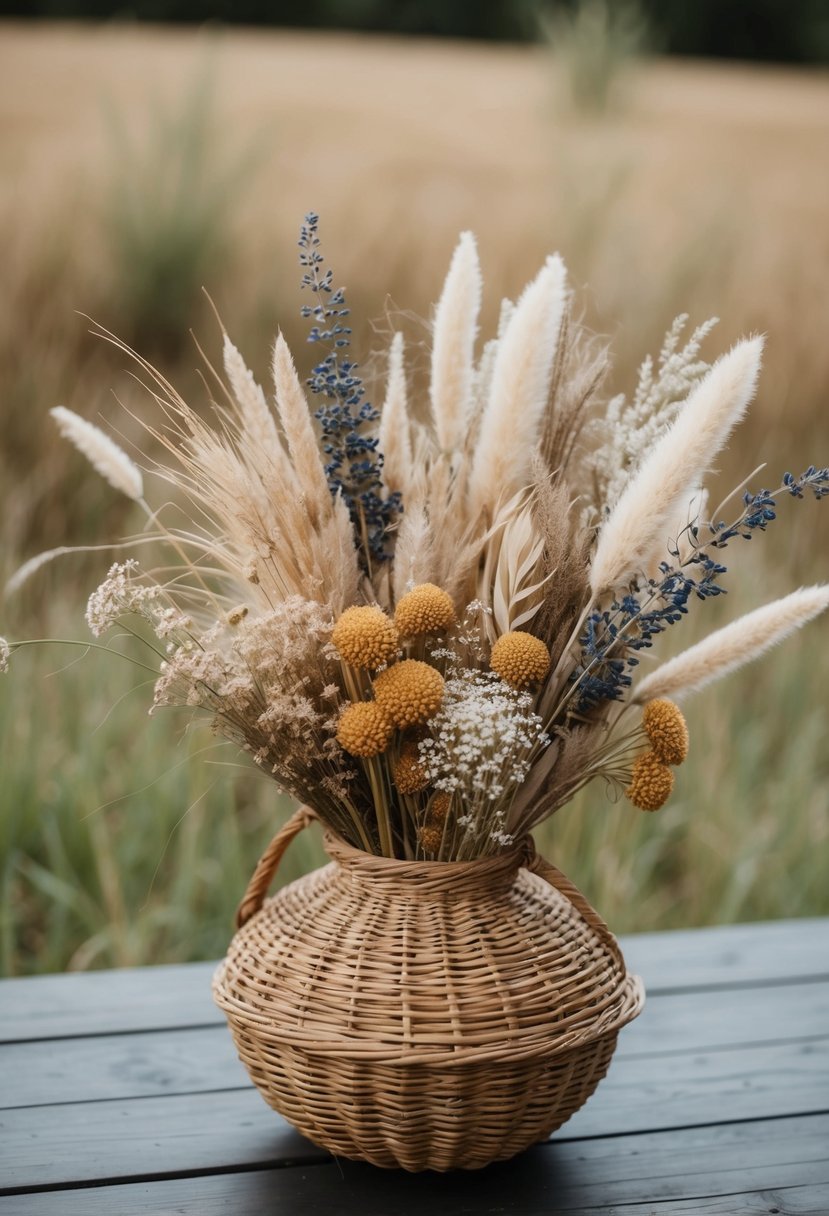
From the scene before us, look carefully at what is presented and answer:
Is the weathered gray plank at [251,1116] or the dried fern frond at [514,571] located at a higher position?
the dried fern frond at [514,571]

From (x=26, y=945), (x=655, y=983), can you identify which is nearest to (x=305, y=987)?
(x=655, y=983)

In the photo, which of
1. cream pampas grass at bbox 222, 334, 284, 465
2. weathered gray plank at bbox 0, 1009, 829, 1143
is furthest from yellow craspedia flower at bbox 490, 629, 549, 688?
weathered gray plank at bbox 0, 1009, 829, 1143

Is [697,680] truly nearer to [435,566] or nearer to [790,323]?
[435,566]

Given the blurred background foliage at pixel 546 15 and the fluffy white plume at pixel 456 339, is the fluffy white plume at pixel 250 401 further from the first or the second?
the blurred background foliage at pixel 546 15

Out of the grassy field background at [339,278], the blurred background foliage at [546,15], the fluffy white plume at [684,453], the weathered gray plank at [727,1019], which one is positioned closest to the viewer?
the fluffy white plume at [684,453]

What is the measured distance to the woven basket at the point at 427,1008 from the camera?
2.66 feet

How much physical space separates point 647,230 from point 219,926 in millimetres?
2157

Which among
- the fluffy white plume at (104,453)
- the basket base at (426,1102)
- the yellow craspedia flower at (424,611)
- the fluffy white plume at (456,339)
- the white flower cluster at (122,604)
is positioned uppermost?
the fluffy white plume at (456,339)

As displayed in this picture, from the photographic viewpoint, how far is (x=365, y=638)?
0.80 meters

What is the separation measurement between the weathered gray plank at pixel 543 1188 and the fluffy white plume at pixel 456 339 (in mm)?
580

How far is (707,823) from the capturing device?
2010 millimetres

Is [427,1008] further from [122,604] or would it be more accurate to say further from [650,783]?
[122,604]

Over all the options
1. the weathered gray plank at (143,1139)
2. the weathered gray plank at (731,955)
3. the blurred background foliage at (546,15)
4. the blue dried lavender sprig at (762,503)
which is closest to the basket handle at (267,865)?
the weathered gray plank at (143,1139)

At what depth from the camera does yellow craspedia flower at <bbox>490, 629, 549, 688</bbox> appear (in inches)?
32.1
